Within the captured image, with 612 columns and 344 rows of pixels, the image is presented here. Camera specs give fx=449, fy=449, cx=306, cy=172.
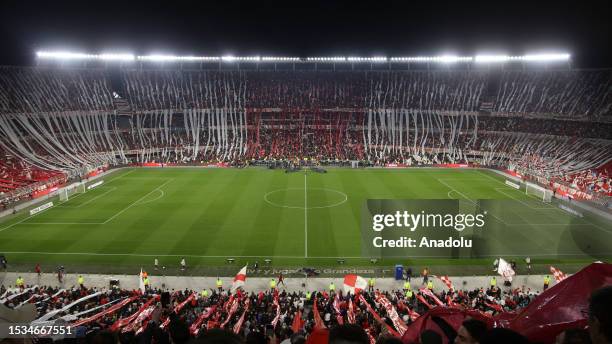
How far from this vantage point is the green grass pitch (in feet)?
109

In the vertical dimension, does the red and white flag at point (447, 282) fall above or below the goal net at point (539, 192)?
below

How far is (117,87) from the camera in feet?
285

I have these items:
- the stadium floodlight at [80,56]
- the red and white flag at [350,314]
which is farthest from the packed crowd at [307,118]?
the red and white flag at [350,314]

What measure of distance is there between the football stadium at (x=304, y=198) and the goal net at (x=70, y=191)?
1.44 feet

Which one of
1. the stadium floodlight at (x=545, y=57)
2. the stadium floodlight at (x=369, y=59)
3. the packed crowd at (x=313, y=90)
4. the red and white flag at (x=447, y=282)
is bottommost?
the red and white flag at (x=447, y=282)

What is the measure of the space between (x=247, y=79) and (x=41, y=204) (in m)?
56.8

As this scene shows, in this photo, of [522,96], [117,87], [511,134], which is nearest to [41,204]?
[117,87]

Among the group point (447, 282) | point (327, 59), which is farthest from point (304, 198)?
point (327, 59)

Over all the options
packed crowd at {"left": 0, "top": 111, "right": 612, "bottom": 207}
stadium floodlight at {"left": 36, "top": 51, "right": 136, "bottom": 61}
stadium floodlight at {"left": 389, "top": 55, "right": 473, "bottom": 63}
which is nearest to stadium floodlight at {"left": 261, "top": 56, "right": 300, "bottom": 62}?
packed crowd at {"left": 0, "top": 111, "right": 612, "bottom": 207}

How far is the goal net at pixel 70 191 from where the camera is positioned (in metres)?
48.7

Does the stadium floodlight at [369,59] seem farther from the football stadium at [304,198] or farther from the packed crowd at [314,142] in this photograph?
the packed crowd at [314,142]

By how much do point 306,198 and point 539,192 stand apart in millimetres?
A: 25836

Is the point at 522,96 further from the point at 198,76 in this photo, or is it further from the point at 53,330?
the point at 53,330

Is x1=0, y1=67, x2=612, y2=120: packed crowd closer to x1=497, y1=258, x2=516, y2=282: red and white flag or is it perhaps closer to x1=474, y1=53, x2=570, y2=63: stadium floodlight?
x1=474, y1=53, x2=570, y2=63: stadium floodlight
